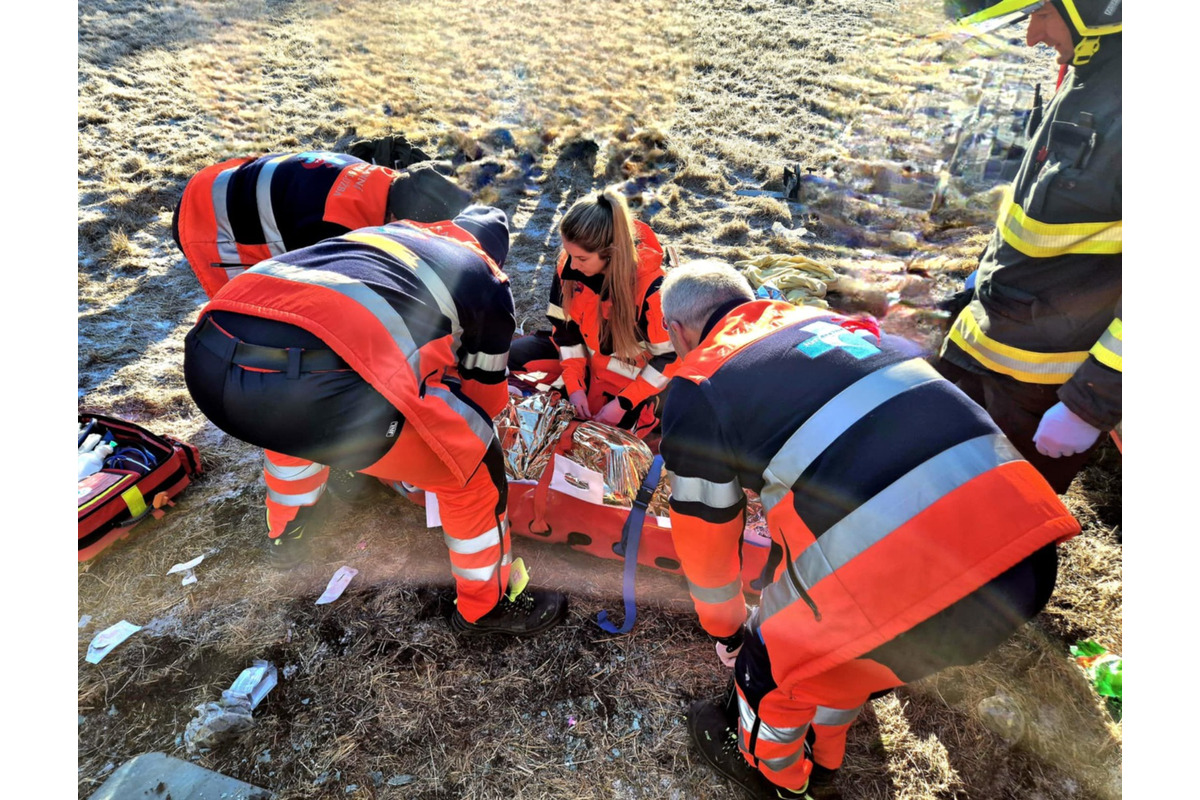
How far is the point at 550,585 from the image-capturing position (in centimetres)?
314

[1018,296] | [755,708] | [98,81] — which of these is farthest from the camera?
[98,81]

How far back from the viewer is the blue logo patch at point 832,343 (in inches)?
65.6

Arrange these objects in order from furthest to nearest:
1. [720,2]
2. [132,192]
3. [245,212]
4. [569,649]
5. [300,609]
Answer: [720,2] < [132,192] < [245,212] < [300,609] < [569,649]

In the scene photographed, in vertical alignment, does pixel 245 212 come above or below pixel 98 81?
above

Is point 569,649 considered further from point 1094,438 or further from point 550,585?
point 1094,438

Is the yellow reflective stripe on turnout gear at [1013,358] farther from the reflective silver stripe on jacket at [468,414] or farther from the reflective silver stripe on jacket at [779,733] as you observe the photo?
the reflective silver stripe on jacket at [468,414]

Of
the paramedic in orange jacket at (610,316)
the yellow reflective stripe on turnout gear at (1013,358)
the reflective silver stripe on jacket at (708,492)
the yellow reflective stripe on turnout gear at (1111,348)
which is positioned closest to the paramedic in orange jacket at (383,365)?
the paramedic in orange jacket at (610,316)

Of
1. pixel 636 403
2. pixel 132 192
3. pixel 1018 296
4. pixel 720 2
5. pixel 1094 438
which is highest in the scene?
pixel 720 2

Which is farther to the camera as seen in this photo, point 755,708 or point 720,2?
point 720,2

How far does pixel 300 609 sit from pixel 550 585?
1.25 metres

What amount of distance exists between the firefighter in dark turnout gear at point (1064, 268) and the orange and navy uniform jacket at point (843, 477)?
882 mm

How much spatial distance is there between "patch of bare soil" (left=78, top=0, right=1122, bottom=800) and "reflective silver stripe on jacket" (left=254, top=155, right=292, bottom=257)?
1.45 m

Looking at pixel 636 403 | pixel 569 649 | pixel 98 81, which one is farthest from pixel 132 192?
pixel 569 649

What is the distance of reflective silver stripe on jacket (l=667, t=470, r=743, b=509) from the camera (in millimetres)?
1833
